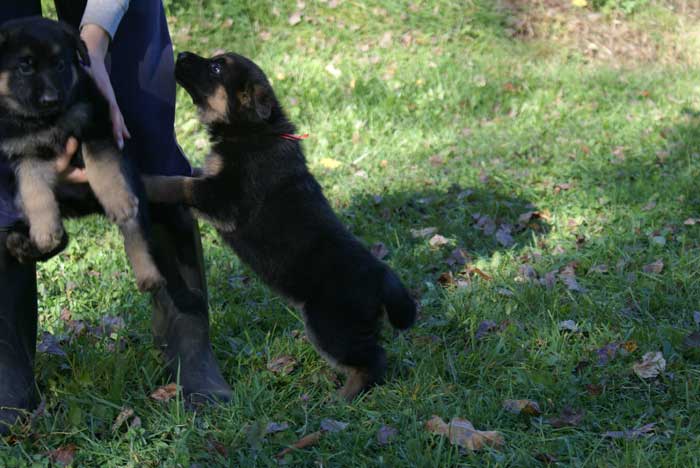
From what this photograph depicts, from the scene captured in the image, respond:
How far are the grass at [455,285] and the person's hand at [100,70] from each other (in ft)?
3.04

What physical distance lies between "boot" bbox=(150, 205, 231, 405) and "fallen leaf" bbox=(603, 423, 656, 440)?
1463 millimetres

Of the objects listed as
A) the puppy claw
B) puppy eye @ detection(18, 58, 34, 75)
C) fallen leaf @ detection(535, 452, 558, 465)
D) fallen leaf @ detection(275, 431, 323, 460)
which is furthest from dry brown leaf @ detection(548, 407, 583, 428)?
puppy eye @ detection(18, 58, 34, 75)

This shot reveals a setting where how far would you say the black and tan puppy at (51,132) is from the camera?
108 inches

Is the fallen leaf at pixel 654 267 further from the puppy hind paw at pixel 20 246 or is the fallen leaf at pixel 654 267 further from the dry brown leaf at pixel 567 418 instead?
the puppy hind paw at pixel 20 246

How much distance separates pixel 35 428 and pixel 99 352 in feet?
1.93

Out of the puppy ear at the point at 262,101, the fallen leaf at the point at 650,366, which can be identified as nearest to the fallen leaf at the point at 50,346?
the puppy ear at the point at 262,101

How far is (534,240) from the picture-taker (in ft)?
15.6

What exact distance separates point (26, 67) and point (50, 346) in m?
1.24

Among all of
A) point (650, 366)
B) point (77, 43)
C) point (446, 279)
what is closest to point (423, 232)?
point (446, 279)

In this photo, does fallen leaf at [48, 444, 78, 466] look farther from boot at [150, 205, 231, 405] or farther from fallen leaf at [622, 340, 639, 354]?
fallen leaf at [622, 340, 639, 354]

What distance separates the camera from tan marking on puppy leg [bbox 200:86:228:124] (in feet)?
12.0

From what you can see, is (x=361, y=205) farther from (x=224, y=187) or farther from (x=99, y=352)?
(x=99, y=352)

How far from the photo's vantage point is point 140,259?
2.96 meters

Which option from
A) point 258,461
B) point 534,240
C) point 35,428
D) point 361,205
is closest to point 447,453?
point 258,461
